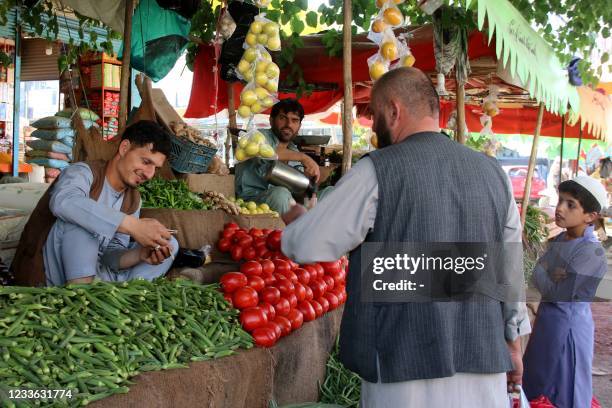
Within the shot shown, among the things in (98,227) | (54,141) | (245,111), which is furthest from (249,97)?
(54,141)

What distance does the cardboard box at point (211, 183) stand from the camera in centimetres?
514

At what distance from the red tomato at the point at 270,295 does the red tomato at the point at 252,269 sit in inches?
7.7

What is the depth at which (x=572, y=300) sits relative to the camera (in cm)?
429

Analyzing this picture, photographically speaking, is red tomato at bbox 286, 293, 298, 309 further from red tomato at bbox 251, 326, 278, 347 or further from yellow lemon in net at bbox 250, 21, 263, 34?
yellow lemon in net at bbox 250, 21, 263, 34

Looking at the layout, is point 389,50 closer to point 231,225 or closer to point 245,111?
point 245,111

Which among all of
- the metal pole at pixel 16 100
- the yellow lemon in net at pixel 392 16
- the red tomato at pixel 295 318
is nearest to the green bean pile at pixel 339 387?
the red tomato at pixel 295 318

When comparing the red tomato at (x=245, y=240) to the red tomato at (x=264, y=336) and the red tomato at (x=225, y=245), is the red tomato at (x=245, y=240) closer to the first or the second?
the red tomato at (x=225, y=245)

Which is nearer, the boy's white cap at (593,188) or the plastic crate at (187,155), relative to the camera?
the boy's white cap at (593,188)

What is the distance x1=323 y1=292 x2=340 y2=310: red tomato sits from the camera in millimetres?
4559

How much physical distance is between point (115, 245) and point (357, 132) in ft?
72.2

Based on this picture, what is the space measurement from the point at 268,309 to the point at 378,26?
2391mm

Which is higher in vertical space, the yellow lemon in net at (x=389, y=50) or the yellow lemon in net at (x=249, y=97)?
the yellow lemon in net at (x=389, y=50)

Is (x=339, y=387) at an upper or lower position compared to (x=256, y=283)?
lower

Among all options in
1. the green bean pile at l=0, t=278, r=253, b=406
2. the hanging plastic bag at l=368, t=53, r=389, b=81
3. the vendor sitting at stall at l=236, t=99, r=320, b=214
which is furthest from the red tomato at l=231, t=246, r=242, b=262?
the hanging plastic bag at l=368, t=53, r=389, b=81
